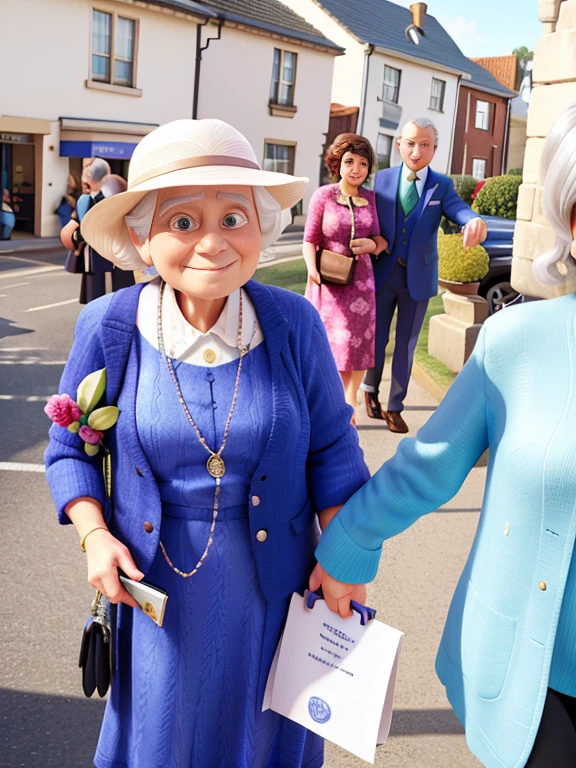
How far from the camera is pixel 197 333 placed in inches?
93.5

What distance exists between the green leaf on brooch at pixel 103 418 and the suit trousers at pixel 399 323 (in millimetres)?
4794

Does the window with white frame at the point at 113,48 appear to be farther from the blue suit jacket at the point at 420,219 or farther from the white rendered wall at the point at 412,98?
the blue suit jacket at the point at 420,219

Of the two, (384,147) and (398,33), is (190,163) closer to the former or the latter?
(384,147)

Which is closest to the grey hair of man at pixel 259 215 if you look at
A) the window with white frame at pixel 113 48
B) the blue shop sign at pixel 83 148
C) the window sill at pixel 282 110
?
the blue shop sign at pixel 83 148

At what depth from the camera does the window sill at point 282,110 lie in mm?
32906

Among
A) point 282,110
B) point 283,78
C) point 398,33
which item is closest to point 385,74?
point 398,33

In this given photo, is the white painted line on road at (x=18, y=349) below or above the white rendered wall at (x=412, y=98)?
below

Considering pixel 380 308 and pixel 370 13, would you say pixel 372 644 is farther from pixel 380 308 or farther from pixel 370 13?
pixel 370 13

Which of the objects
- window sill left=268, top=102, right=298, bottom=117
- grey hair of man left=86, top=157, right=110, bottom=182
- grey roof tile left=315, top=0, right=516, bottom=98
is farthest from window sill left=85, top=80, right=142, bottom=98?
grey hair of man left=86, top=157, right=110, bottom=182

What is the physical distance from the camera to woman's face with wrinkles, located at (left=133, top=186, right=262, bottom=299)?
225 cm

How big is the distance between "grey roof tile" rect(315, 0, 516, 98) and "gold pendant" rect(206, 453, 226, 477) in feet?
125

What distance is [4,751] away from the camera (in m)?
3.20

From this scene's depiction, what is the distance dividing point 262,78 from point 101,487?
31.7 metres

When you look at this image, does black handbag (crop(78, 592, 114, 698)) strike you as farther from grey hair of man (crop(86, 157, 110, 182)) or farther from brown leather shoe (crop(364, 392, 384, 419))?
grey hair of man (crop(86, 157, 110, 182))
